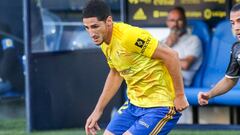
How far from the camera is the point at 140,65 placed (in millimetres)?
6086

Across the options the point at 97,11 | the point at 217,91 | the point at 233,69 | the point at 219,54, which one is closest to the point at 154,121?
the point at 217,91

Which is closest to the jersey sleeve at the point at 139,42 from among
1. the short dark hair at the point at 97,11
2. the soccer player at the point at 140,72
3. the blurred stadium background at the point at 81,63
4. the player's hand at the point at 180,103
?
the soccer player at the point at 140,72

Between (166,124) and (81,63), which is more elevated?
(166,124)

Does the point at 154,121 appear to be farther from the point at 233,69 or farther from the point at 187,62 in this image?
the point at 187,62

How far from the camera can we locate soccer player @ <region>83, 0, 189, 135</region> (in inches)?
234

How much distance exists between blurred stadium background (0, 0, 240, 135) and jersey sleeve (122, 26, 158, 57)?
383cm

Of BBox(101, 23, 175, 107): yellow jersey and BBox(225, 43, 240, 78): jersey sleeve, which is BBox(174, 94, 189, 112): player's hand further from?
BBox(225, 43, 240, 78): jersey sleeve

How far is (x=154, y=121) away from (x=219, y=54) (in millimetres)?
4074

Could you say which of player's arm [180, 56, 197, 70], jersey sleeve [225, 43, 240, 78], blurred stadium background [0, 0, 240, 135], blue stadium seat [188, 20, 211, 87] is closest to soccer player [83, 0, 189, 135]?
jersey sleeve [225, 43, 240, 78]

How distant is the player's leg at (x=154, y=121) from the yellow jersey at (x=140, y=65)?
0.17 ft

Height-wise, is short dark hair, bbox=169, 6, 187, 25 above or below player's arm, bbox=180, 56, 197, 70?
above

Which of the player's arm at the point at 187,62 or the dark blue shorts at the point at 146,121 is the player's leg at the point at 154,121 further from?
the player's arm at the point at 187,62

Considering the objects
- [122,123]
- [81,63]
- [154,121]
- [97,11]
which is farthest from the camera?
[81,63]

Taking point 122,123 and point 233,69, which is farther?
point 122,123
